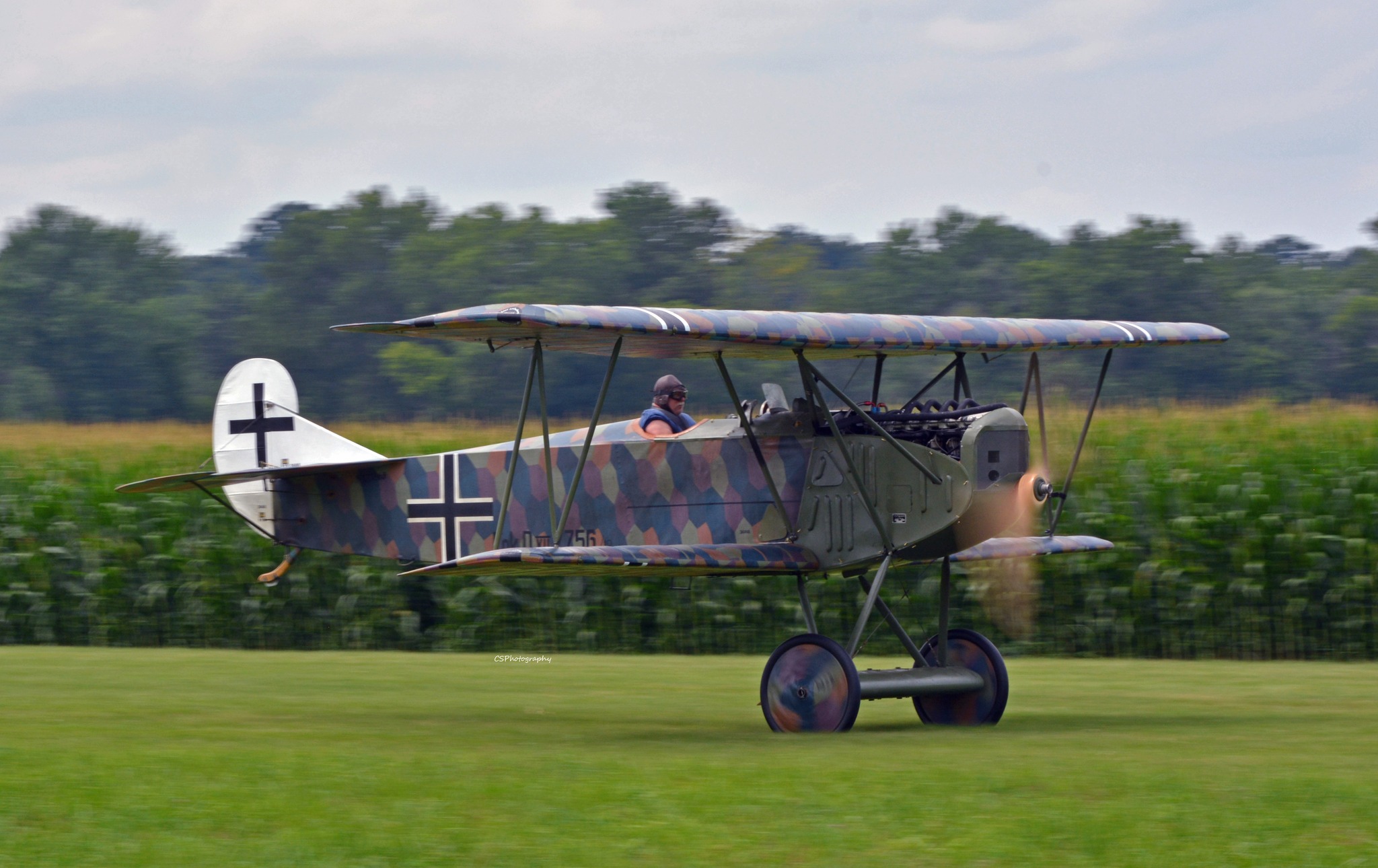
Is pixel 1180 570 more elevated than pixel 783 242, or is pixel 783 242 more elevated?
pixel 783 242

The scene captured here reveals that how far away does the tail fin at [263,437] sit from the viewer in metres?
12.9

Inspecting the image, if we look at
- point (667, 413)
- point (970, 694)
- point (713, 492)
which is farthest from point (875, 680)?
point (667, 413)

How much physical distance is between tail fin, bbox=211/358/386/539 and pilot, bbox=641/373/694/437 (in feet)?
9.59

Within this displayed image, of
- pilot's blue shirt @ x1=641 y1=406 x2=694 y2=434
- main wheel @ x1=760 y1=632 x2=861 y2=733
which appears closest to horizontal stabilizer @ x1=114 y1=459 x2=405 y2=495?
→ pilot's blue shirt @ x1=641 y1=406 x2=694 y2=434

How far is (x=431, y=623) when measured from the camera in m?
17.2

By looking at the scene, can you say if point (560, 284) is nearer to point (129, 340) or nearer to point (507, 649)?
point (129, 340)

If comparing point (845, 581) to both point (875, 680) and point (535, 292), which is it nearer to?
point (875, 680)

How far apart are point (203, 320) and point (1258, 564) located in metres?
41.4

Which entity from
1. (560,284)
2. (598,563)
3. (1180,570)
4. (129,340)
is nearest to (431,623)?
(1180,570)

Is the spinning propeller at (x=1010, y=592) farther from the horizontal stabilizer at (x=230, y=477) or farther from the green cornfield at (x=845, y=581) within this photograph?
the horizontal stabilizer at (x=230, y=477)

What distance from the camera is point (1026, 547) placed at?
10.8 m

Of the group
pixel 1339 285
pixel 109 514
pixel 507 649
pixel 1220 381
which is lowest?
pixel 507 649

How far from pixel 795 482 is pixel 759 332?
130cm

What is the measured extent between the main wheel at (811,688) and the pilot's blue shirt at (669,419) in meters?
1.93
